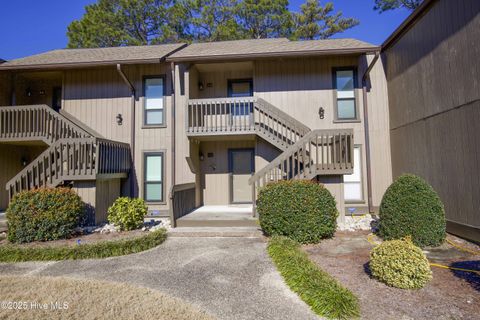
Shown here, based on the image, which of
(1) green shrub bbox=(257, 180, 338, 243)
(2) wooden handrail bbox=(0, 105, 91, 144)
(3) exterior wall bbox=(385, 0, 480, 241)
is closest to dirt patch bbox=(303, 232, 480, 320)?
(1) green shrub bbox=(257, 180, 338, 243)

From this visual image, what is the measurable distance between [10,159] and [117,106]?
4.80 metres

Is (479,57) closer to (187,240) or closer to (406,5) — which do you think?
(187,240)

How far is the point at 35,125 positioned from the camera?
9.27m

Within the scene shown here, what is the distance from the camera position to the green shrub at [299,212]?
6.26m

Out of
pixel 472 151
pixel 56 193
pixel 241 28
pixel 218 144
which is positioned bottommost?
pixel 56 193

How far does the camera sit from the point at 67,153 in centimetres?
793

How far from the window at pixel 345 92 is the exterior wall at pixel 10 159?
11793 mm

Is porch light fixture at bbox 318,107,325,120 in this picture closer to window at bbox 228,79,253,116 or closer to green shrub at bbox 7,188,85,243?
window at bbox 228,79,253,116

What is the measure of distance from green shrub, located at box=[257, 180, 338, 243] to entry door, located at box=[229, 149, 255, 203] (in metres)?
4.19

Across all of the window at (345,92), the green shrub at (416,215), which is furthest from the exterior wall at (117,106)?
the green shrub at (416,215)

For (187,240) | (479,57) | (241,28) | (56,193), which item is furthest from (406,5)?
(56,193)

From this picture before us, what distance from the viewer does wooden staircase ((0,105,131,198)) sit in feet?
26.1

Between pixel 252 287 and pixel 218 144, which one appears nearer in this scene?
pixel 252 287

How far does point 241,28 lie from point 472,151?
1756cm
